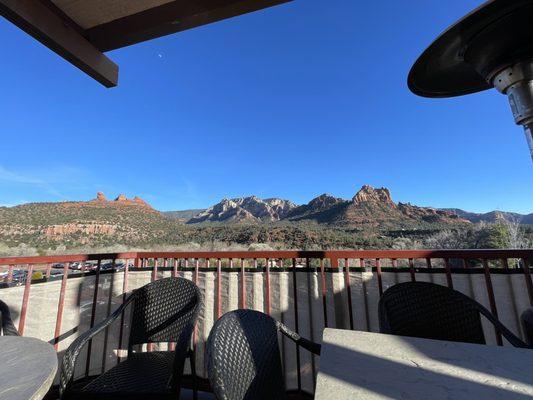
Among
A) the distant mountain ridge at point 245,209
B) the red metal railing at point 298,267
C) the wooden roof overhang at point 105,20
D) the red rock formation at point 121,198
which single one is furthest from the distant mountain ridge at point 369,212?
the wooden roof overhang at point 105,20

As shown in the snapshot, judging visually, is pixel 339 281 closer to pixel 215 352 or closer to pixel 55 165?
pixel 215 352

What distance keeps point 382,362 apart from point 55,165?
1539 inches

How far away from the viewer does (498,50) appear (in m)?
1.01

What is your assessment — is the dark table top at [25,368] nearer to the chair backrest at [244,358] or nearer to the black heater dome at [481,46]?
the chair backrest at [244,358]

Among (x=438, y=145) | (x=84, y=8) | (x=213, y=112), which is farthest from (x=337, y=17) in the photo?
(x=438, y=145)

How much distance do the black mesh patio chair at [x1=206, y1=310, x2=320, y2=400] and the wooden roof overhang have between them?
1979mm

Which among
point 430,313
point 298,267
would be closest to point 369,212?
point 298,267

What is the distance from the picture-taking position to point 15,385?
0.74 m

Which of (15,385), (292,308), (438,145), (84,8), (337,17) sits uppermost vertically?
(438,145)

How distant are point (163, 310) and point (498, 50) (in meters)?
2.29

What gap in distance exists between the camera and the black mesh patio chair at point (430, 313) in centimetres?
141

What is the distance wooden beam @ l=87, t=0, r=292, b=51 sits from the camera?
5.90ft

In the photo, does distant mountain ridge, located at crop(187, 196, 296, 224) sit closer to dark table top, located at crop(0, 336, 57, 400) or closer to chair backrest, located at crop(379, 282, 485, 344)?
chair backrest, located at crop(379, 282, 485, 344)

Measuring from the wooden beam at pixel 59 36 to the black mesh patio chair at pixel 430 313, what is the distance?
8.80ft
